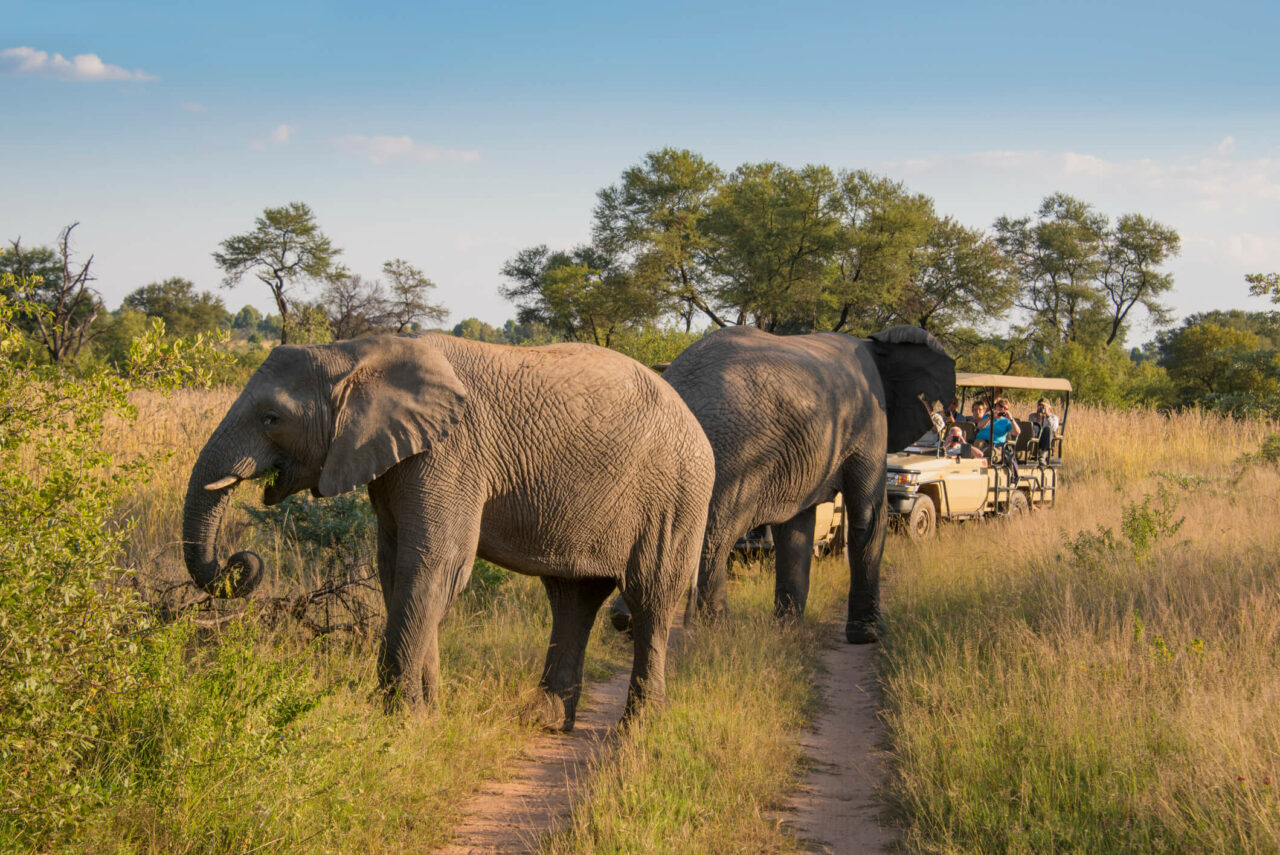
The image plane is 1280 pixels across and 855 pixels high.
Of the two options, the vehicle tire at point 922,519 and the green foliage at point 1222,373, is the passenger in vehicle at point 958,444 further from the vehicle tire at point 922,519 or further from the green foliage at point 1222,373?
the green foliage at point 1222,373

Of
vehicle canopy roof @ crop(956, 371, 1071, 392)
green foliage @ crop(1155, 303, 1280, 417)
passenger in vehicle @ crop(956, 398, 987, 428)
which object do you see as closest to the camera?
vehicle canopy roof @ crop(956, 371, 1071, 392)

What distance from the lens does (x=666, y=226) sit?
46250 mm

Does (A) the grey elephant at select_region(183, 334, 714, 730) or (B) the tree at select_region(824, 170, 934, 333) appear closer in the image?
(A) the grey elephant at select_region(183, 334, 714, 730)

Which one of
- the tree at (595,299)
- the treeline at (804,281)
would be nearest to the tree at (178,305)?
the treeline at (804,281)

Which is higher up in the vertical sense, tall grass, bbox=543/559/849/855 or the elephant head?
the elephant head

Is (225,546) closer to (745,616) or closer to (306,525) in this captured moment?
(306,525)

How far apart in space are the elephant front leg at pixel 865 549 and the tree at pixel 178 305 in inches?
1890

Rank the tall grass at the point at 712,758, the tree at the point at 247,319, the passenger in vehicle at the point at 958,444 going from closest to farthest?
the tall grass at the point at 712,758, the passenger in vehicle at the point at 958,444, the tree at the point at 247,319

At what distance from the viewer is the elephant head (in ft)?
17.2

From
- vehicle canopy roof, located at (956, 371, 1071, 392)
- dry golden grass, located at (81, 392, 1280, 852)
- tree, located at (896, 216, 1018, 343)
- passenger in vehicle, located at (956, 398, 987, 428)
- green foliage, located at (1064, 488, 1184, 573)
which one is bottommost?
dry golden grass, located at (81, 392, 1280, 852)

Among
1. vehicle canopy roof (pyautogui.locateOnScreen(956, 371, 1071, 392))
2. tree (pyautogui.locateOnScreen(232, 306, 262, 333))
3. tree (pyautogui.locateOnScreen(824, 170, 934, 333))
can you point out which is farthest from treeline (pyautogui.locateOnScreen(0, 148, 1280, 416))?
tree (pyautogui.locateOnScreen(232, 306, 262, 333))

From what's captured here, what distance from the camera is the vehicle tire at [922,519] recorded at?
12.6 metres

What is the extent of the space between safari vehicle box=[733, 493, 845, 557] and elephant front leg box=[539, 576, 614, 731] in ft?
15.5

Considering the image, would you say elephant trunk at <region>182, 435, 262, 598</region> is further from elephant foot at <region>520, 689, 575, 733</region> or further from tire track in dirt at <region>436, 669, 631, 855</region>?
elephant foot at <region>520, 689, 575, 733</region>
